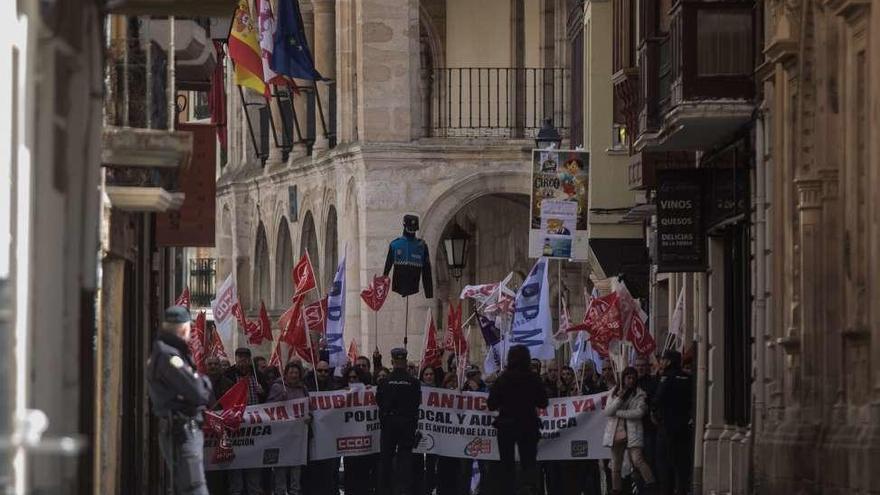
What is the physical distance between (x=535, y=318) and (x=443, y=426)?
15.0ft

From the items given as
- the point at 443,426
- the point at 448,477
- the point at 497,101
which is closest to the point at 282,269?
the point at 497,101

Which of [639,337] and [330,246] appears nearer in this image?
[639,337]

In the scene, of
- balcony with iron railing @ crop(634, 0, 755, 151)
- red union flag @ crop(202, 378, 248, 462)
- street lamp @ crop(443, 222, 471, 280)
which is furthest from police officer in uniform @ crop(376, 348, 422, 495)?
street lamp @ crop(443, 222, 471, 280)

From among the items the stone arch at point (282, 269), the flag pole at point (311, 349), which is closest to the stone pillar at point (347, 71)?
the stone arch at point (282, 269)

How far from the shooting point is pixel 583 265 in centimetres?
4738

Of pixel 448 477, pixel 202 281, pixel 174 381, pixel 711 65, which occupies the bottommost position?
pixel 448 477

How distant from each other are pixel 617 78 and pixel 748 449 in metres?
A: 7.68

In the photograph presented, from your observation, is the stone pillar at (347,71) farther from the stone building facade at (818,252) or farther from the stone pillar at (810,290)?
the stone pillar at (810,290)

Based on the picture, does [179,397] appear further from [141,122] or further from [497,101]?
[497,101]

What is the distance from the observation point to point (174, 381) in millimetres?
19703

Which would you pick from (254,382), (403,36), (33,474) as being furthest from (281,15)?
(33,474)

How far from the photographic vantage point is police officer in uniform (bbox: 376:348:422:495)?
30.5 m

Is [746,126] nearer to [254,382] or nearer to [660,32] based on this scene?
[660,32]

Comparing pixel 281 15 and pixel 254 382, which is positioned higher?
pixel 281 15
